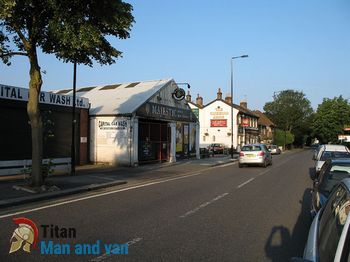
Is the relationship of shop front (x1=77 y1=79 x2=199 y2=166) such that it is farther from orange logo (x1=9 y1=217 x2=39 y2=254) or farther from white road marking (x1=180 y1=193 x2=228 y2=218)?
orange logo (x1=9 y1=217 x2=39 y2=254)

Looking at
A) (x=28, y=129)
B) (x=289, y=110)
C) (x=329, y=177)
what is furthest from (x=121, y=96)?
(x=289, y=110)

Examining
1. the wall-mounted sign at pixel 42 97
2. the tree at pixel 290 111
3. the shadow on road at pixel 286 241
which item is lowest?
the shadow on road at pixel 286 241

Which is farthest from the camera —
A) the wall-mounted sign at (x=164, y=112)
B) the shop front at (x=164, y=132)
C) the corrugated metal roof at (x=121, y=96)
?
the shop front at (x=164, y=132)

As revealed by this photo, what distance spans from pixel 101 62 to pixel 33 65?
2096mm

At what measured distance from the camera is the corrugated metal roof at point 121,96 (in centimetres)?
2694

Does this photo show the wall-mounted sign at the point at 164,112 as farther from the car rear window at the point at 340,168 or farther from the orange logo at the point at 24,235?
the car rear window at the point at 340,168

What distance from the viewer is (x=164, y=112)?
1187 inches

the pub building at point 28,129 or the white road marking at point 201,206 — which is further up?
the pub building at point 28,129

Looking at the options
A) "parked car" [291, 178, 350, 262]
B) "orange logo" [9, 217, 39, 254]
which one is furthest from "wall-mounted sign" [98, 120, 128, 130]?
"parked car" [291, 178, 350, 262]

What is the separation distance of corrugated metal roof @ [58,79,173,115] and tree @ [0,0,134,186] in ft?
42.1

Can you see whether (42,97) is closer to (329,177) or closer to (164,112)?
(164,112)

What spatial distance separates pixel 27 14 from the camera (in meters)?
12.0

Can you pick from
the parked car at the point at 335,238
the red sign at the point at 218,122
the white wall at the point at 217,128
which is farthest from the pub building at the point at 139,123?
the red sign at the point at 218,122

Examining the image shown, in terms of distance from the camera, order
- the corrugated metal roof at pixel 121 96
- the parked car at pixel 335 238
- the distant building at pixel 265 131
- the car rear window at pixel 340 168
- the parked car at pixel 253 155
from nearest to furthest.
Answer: the parked car at pixel 335 238
the car rear window at pixel 340 168
the parked car at pixel 253 155
the corrugated metal roof at pixel 121 96
the distant building at pixel 265 131
